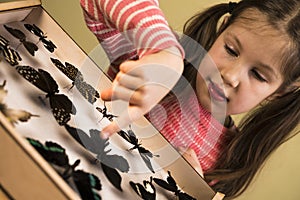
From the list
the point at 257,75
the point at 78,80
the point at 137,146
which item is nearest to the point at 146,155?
the point at 137,146

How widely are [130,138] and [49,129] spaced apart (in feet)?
0.44

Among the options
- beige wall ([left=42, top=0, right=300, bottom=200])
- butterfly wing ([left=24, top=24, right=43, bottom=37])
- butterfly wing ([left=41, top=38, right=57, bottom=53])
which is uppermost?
butterfly wing ([left=24, top=24, right=43, bottom=37])

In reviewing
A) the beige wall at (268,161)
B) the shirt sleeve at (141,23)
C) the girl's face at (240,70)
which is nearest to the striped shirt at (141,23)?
the shirt sleeve at (141,23)

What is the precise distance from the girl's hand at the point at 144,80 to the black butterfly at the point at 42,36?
20 cm

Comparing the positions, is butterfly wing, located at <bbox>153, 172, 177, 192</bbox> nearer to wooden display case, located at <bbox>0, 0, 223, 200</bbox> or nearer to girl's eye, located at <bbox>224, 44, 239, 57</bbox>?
wooden display case, located at <bbox>0, 0, 223, 200</bbox>

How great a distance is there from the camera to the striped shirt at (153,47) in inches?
16.1

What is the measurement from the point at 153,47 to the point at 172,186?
191 mm

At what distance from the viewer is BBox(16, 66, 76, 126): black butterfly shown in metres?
0.45

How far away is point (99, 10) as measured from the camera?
0.51 meters

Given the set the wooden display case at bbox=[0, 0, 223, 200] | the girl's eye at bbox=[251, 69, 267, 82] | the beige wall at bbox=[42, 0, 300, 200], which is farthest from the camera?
the beige wall at bbox=[42, 0, 300, 200]

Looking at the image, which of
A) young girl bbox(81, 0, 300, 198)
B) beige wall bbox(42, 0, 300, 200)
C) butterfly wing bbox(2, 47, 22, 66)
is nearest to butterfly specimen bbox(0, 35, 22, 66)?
butterfly wing bbox(2, 47, 22, 66)

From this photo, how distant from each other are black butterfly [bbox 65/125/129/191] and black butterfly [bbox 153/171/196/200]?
2.3 inches

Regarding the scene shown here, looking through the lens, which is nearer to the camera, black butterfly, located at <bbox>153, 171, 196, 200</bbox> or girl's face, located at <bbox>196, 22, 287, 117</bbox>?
black butterfly, located at <bbox>153, 171, 196, 200</bbox>

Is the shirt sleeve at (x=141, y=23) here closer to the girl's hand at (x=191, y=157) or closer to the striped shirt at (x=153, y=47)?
the striped shirt at (x=153, y=47)
